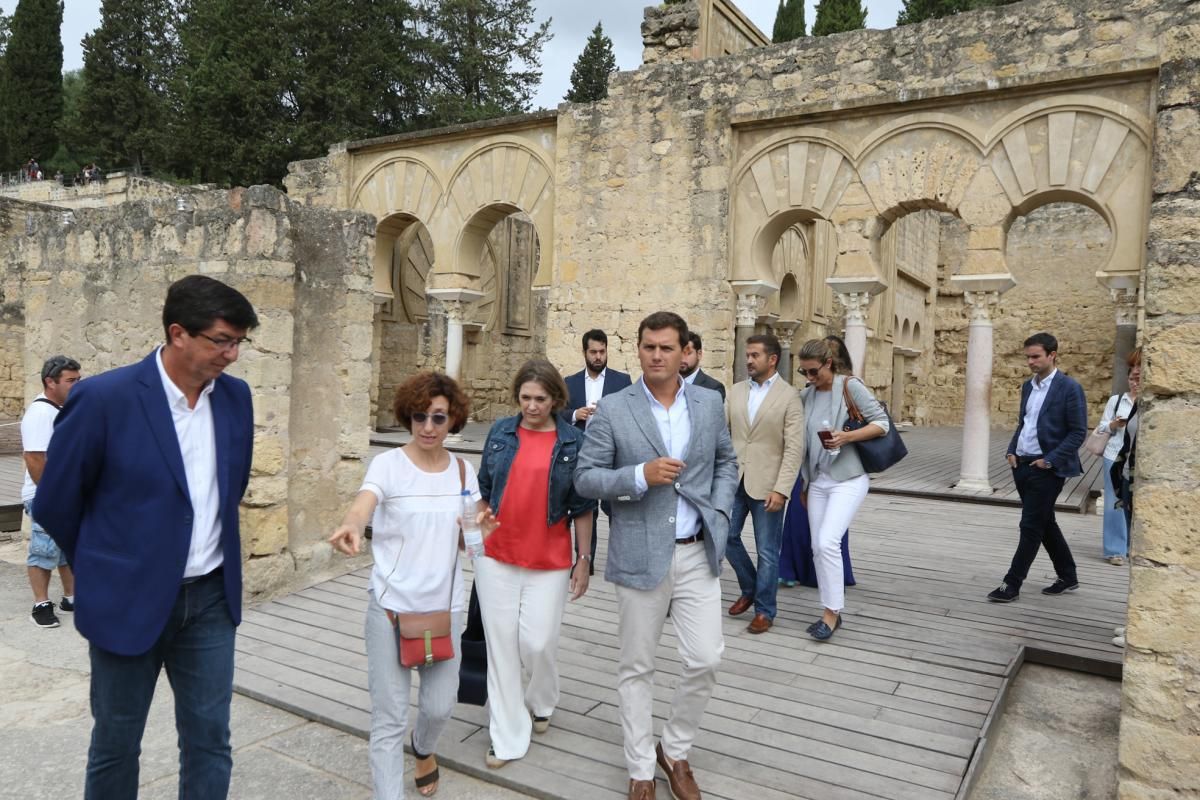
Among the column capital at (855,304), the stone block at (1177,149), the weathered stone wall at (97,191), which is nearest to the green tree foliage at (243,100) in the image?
the weathered stone wall at (97,191)

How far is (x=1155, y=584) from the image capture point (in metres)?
2.74

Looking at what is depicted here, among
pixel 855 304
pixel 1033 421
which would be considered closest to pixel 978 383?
pixel 855 304

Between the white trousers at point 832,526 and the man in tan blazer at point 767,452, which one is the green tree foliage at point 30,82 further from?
the white trousers at point 832,526

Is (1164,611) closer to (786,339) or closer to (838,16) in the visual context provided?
(786,339)

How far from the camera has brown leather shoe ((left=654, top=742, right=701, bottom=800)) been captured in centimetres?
289

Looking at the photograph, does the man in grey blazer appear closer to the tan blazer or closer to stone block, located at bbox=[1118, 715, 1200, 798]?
stone block, located at bbox=[1118, 715, 1200, 798]

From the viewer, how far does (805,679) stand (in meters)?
4.06

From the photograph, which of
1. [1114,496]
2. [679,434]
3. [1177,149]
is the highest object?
[1177,149]

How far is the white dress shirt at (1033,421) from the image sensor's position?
5.21 m

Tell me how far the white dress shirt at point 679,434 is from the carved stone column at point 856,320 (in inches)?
317

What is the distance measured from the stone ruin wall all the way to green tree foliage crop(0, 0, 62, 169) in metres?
39.4

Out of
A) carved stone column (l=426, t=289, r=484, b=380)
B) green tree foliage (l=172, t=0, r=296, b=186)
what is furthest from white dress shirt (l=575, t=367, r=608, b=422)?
green tree foliage (l=172, t=0, r=296, b=186)

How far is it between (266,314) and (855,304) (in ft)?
25.1

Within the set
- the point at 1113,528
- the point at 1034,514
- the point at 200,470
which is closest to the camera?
the point at 200,470
